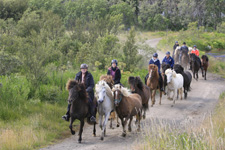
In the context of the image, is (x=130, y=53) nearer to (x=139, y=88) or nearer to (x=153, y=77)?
(x=153, y=77)

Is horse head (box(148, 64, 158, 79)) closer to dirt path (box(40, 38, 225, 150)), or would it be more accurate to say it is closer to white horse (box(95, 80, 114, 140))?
dirt path (box(40, 38, 225, 150))

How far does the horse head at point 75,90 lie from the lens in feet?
29.3

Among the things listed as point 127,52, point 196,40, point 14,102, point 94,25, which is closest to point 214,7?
point 196,40

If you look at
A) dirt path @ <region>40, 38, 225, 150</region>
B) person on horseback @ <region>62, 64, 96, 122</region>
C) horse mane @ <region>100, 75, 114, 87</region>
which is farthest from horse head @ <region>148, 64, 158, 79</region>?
person on horseback @ <region>62, 64, 96, 122</region>

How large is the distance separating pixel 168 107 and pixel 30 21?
63.9 feet

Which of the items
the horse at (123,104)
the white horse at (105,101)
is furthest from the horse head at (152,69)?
the white horse at (105,101)

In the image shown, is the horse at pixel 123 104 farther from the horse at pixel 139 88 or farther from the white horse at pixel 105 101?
the horse at pixel 139 88

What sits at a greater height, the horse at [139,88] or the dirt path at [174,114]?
the horse at [139,88]

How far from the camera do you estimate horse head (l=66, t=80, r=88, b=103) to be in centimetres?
894

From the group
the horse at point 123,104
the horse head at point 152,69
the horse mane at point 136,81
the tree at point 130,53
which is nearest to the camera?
the horse at point 123,104

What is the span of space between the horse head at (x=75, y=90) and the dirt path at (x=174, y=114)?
1669 mm

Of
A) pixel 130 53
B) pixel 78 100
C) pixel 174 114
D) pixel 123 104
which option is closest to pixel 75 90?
pixel 78 100

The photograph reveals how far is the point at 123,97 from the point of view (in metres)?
10.3

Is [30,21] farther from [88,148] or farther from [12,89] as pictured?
[88,148]
